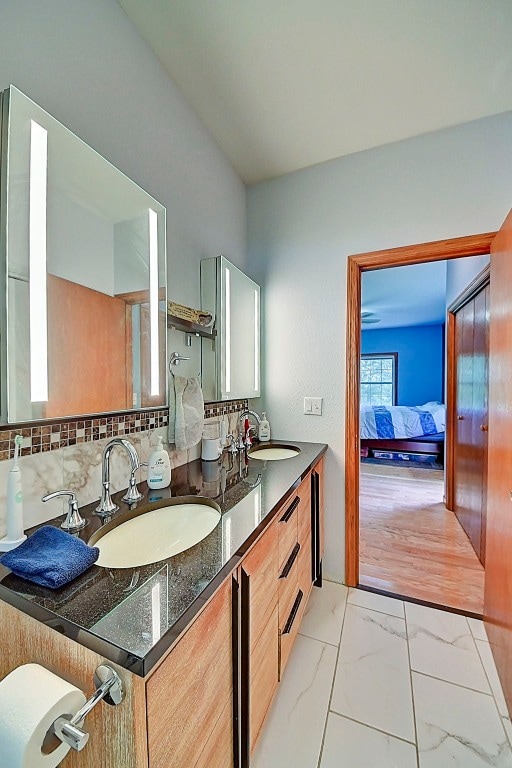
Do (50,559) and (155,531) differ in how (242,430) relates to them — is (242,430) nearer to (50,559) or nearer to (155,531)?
(155,531)

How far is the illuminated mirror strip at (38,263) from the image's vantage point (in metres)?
0.84

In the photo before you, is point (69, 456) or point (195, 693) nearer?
point (195, 693)

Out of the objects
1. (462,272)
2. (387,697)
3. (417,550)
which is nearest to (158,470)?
(387,697)

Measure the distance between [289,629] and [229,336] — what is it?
4.69 feet

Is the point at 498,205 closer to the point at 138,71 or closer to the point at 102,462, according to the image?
the point at 138,71

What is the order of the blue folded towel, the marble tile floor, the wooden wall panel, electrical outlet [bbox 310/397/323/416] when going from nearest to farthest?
the blue folded towel
the wooden wall panel
the marble tile floor
electrical outlet [bbox 310/397/323/416]

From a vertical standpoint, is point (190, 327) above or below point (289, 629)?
above

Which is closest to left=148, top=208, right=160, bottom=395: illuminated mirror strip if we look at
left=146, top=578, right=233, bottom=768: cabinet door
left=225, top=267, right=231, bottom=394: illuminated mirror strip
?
left=225, top=267, right=231, bottom=394: illuminated mirror strip

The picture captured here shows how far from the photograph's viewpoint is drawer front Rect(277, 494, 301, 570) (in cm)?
117

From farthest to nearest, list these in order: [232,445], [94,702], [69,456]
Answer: [232,445], [69,456], [94,702]

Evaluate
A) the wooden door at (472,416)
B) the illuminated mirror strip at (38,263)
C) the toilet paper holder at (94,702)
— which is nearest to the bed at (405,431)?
the wooden door at (472,416)

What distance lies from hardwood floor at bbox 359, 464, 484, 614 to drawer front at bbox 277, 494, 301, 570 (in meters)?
1.00

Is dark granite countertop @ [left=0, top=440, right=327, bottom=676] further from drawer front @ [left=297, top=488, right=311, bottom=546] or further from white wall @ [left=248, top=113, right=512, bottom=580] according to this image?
white wall @ [left=248, top=113, right=512, bottom=580]

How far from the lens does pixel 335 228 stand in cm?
199
